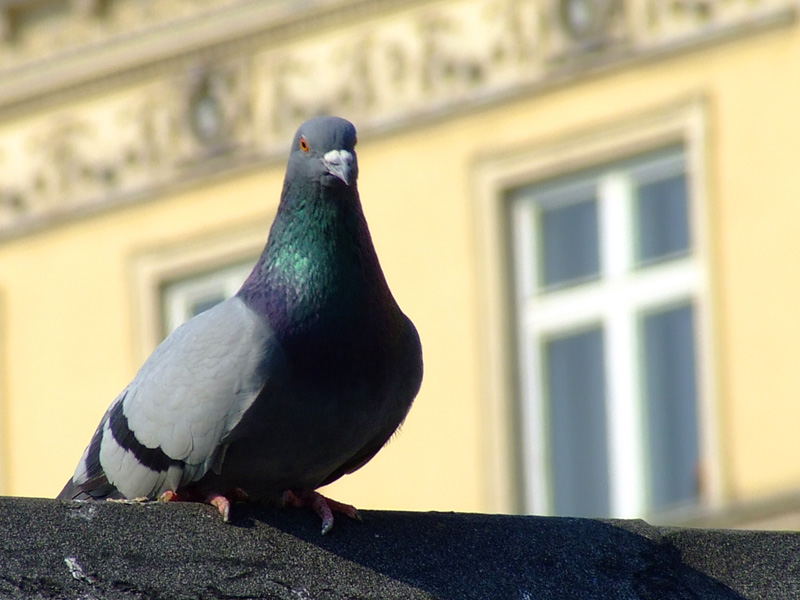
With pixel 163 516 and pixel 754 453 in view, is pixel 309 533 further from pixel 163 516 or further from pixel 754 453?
pixel 754 453

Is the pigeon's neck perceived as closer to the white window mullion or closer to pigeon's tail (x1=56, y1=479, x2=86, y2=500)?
pigeon's tail (x1=56, y1=479, x2=86, y2=500)

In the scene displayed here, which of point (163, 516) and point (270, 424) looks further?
point (270, 424)

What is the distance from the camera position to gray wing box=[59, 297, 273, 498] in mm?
5625

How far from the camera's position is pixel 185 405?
571cm

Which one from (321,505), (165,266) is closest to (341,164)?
(321,505)

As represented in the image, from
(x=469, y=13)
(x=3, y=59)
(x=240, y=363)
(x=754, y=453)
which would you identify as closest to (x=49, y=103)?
(x=3, y=59)

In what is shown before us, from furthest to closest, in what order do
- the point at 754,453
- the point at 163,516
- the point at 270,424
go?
the point at 754,453, the point at 270,424, the point at 163,516

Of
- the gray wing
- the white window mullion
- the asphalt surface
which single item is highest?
the gray wing

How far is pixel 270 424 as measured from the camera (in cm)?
561

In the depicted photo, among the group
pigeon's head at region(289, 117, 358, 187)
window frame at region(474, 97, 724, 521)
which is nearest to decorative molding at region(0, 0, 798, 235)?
window frame at region(474, 97, 724, 521)

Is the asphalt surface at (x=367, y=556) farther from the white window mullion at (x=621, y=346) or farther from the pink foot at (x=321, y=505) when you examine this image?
the white window mullion at (x=621, y=346)

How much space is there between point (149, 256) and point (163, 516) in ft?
40.1

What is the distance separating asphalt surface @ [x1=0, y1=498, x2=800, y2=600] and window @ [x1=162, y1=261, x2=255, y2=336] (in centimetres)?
1122

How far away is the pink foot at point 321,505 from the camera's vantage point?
547 centimetres
